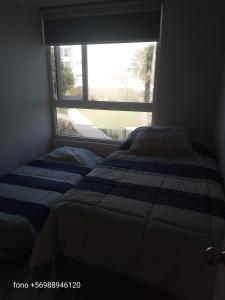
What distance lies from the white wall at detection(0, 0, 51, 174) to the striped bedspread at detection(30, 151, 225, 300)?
1462 mm

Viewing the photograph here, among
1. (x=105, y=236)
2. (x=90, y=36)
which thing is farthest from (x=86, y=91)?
(x=105, y=236)

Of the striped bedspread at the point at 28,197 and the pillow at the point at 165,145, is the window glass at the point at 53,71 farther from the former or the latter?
the pillow at the point at 165,145

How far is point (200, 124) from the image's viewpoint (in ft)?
8.45

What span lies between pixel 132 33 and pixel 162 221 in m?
2.24

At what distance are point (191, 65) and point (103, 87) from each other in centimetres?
115

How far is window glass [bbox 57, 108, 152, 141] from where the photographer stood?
293 centimetres

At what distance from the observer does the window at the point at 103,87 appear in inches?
107

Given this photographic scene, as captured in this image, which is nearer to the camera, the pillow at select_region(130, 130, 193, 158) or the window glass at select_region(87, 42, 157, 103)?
the pillow at select_region(130, 130, 193, 158)

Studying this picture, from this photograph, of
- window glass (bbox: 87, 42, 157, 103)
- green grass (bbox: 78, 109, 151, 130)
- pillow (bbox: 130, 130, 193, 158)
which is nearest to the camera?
pillow (bbox: 130, 130, 193, 158)

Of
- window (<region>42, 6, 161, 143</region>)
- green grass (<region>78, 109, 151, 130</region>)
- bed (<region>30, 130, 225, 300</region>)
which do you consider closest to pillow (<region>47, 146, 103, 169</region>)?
window (<region>42, 6, 161, 143</region>)

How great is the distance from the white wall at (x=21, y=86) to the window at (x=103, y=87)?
0.27 metres

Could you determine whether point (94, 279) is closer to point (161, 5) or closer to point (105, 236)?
point (105, 236)

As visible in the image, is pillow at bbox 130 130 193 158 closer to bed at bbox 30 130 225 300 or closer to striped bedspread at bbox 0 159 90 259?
bed at bbox 30 130 225 300

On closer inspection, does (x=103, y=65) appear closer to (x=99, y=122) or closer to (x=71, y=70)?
(x=71, y=70)
